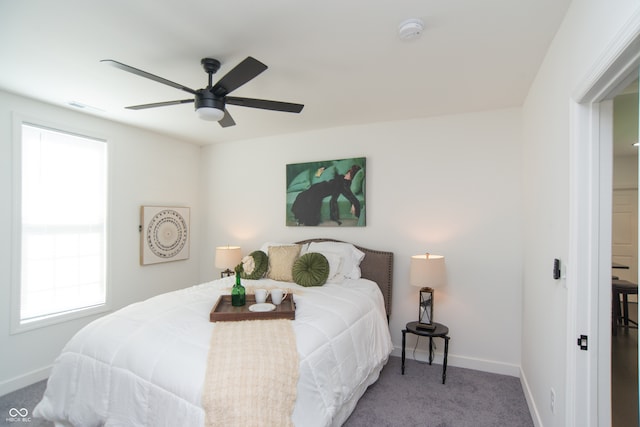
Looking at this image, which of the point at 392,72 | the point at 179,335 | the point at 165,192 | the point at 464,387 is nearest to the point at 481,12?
the point at 392,72

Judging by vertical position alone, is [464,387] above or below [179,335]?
below

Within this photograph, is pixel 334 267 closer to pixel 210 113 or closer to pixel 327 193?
pixel 327 193

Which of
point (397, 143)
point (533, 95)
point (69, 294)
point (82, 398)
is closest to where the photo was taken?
point (82, 398)

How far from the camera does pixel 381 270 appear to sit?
11.1ft

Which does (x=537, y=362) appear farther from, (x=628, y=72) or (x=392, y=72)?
(x=392, y=72)

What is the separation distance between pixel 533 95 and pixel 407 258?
1827 millimetres

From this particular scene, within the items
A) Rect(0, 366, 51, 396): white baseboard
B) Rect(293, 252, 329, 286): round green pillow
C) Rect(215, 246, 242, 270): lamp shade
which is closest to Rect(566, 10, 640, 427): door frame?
Rect(293, 252, 329, 286): round green pillow

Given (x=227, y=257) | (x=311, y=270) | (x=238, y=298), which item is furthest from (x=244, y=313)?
(x=227, y=257)

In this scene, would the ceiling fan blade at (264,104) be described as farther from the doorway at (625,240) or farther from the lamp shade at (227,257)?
the lamp shade at (227,257)

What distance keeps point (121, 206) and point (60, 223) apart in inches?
23.3

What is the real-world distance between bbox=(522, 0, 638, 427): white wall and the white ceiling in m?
0.23

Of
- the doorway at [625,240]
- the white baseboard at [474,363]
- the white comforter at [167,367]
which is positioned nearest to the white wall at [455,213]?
the white baseboard at [474,363]

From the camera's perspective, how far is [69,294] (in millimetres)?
3219

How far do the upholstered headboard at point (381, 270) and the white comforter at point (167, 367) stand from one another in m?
0.93
